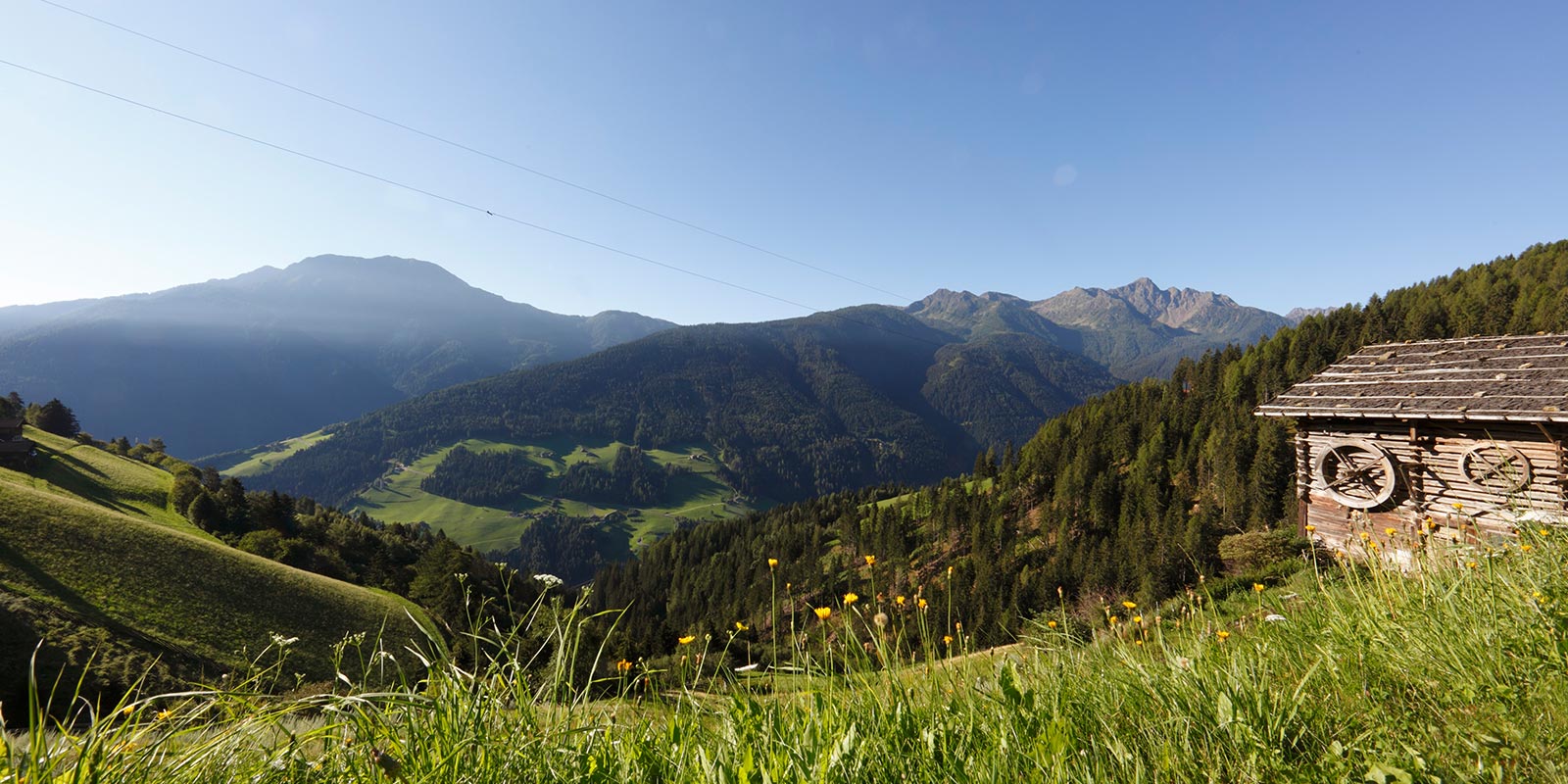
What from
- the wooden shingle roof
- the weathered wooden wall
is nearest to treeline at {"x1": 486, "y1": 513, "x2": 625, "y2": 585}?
the weathered wooden wall

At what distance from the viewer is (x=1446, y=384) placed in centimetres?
1038

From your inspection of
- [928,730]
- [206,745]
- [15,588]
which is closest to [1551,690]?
[928,730]

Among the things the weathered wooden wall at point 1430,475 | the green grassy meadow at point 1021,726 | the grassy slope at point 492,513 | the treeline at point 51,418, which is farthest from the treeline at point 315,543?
the grassy slope at point 492,513

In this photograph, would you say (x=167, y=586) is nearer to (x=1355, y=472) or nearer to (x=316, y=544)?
(x=316, y=544)

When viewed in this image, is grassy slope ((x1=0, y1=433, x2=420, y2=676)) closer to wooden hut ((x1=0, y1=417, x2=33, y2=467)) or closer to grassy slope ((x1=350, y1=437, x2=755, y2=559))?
wooden hut ((x1=0, y1=417, x2=33, y2=467))

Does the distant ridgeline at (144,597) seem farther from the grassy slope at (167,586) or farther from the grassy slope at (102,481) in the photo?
the grassy slope at (102,481)

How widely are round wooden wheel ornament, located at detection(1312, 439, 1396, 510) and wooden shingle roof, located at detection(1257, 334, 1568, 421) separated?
79cm

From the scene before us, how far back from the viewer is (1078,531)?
37.2 meters

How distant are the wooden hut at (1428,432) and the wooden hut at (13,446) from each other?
6817cm

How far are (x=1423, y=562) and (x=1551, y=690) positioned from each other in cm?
203

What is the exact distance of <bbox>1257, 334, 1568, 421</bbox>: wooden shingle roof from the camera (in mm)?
9148

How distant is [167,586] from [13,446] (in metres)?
35.4

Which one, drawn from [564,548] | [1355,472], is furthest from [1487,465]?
[564,548]

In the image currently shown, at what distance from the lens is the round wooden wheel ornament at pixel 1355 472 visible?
1099 cm
